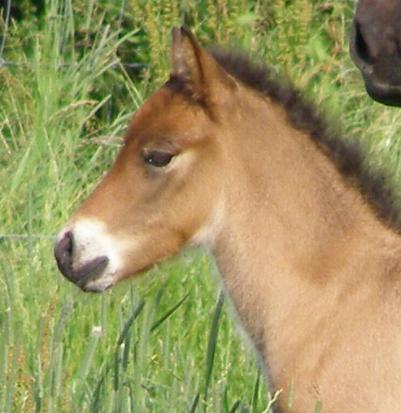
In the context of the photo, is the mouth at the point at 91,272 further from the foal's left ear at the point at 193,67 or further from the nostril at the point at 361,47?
the nostril at the point at 361,47

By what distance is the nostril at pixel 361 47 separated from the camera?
4.73 m

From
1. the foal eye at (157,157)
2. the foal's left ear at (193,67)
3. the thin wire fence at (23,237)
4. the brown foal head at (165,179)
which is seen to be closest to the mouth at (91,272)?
the brown foal head at (165,179)

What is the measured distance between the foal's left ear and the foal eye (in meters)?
0.20

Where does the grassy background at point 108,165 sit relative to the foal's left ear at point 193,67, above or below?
below

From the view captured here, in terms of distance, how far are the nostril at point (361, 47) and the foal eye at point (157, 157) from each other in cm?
75

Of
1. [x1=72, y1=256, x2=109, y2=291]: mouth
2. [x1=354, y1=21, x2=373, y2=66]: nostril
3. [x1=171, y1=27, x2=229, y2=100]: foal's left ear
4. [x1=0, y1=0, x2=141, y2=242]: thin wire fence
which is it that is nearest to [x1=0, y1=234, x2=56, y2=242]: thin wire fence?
[x1=0, y1=0, x2=141, y2=242]: thin wire fence

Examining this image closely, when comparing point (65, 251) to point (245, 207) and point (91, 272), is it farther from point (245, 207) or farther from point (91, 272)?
point (245, 207)

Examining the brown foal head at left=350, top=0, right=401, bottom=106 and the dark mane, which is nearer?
the brown foal head at left=350, top=0, right=401, bottom=106

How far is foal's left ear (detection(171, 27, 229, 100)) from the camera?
5246 mm

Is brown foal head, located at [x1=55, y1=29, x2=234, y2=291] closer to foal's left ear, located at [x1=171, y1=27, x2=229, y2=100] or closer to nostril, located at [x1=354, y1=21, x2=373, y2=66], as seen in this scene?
foal's left ear, located at [x1=171, y1=27, x2=229, y2=100]

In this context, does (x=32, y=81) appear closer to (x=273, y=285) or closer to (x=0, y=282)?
(x=0, y=282)

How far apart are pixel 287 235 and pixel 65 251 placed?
0.66 meters

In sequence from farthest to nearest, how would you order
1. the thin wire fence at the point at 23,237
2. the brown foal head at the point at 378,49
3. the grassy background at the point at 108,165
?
1. the thin wire fence at the point at 23,237
2. the grassy background at the point at 108,165
3. the brown foal head at the point at 378,49

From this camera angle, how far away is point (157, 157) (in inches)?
207
